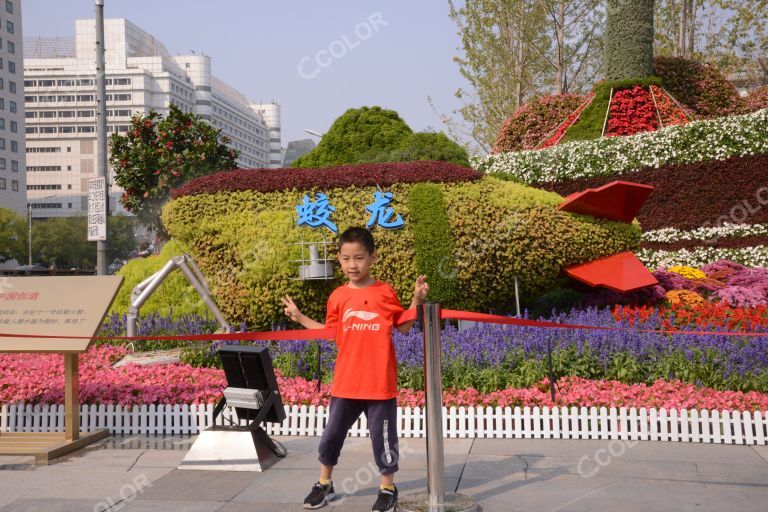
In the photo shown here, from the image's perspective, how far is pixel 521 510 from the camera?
4043 millimetres

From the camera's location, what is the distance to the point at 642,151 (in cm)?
1446

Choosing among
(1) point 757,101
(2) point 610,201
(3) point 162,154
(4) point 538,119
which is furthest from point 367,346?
(1) point 757,101

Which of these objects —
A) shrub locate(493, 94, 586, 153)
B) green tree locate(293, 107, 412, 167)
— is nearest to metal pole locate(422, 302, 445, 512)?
green tree locate(293, 107, 412, 167)

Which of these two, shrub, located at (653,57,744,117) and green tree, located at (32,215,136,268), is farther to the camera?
green tree, located at (32,215,136,268)

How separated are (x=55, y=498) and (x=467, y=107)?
28.5 m

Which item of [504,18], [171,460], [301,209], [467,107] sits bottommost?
[171,460]

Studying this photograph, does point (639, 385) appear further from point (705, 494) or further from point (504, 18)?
point (504, 18)

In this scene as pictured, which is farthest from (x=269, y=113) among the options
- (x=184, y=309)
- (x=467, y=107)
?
(x=184, y=309)

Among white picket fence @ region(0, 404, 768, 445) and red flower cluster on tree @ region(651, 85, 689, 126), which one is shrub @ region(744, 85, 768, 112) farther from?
white picket fence @ region(0, 404, 768, 445)

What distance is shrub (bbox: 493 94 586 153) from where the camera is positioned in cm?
1869

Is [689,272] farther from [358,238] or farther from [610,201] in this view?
[358,238]

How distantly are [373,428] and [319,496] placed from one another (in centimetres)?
52

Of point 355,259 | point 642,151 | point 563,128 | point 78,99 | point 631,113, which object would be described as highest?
point 78,99

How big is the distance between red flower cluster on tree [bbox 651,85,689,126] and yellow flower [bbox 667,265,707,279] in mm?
5123
